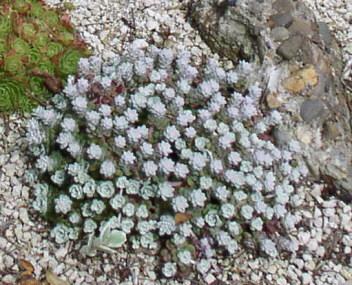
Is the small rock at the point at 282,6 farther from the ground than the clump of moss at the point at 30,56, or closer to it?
farther from the ground

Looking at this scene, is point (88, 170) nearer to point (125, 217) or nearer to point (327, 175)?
A: point (125, 217)

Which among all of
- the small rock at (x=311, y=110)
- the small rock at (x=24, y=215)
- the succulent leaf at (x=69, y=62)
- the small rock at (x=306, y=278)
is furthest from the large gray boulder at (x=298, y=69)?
the small rock at (x=24, y=215)

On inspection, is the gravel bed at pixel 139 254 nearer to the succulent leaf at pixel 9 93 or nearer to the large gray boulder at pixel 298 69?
the succulent leaf at pixel 9 93

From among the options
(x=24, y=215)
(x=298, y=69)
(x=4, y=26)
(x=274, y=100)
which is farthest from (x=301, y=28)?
(x=24, y=215)

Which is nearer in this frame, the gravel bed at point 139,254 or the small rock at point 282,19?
the gravel bed at point 139,254

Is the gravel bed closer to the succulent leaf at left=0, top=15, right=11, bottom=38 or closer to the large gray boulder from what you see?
the large gray boulder

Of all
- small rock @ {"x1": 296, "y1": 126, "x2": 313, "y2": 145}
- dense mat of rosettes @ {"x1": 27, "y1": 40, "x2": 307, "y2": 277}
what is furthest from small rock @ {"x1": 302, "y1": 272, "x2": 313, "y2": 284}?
small rock @ {"x1": 296, "y1": 126, "x2": 313, "y2": 145}

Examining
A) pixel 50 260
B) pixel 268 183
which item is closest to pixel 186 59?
pixel 268 183
